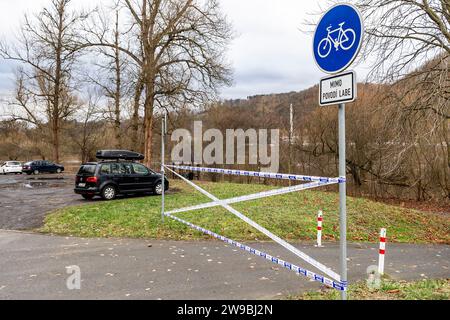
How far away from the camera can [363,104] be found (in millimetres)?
29125

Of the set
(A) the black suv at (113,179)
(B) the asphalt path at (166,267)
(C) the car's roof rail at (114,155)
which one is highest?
(C) the car's roof rail at (114,155)

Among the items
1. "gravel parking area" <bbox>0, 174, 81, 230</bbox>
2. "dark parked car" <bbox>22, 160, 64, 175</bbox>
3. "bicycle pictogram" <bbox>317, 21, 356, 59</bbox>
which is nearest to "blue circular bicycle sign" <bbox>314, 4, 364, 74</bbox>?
"bicycle pictogram" <bbox>317, 21, 356, 59</bbox>

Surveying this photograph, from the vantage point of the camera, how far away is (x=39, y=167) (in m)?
41.7

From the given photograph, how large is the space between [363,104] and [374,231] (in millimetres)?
19153

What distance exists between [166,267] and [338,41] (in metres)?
4.92

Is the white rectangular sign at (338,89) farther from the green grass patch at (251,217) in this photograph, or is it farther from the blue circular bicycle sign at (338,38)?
the green grass patch at (251,217)

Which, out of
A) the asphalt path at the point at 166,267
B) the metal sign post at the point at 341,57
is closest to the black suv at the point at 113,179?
the asphalt path at the point at 166,267

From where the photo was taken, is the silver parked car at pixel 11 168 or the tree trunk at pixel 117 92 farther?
the silver parked car at pixel 11 168

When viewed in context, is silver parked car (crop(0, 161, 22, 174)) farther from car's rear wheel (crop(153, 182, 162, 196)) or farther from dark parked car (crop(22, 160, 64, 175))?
car's rear wheel (crop(153, 182, 162, 196))

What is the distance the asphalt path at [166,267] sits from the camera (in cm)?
565

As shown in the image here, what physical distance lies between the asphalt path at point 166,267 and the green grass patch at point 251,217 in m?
0.93

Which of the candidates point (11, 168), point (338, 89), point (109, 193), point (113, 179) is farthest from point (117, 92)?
point (338, 89)

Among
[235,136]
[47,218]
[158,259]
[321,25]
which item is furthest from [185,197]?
[235,136]
